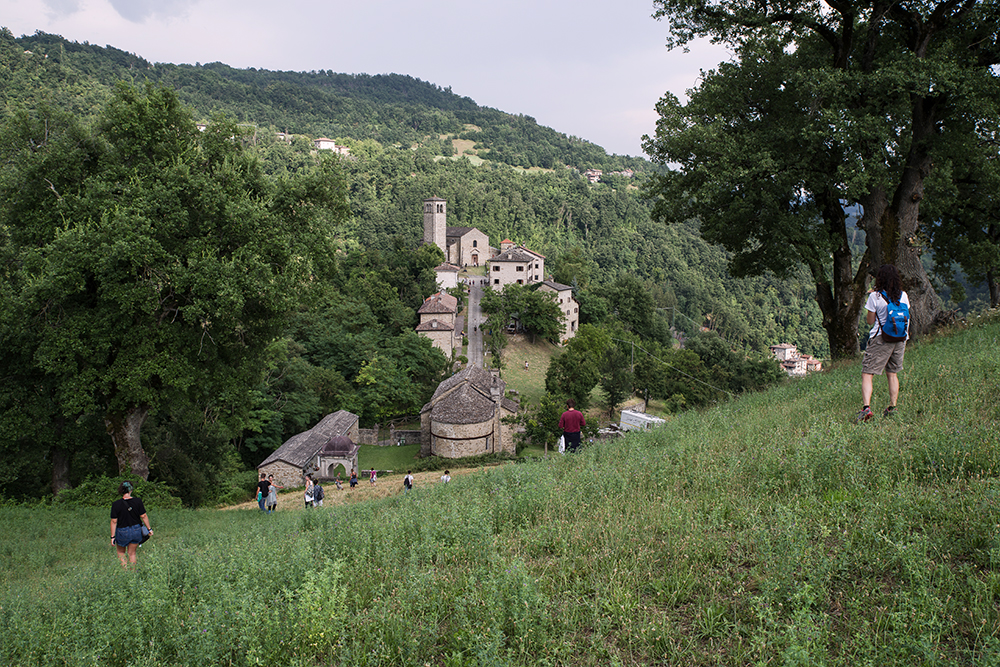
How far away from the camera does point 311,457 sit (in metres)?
27.6

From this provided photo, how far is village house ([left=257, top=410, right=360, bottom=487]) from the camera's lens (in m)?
26.9

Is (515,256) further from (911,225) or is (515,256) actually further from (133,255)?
(911,225)

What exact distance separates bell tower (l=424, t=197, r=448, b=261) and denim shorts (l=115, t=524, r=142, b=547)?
74.5m

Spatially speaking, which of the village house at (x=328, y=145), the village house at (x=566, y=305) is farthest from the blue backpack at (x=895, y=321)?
the village house at (x=328, y=145)

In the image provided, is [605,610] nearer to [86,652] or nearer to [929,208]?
[86,652]

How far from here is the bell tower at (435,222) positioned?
8225 centimetres

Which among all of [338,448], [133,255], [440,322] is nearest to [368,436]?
[338,448]

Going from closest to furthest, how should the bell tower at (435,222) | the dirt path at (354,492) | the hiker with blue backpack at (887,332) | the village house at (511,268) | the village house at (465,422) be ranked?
the hiker with blue backpack at (887,332) < the dirt path at (354,492) < the village house at (465,422) < the village house at (511,268) < the bell tower at (435,222)

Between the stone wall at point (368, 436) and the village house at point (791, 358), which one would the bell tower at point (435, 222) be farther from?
the village house at point (791, 358)

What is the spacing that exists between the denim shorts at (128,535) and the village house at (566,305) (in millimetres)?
52102

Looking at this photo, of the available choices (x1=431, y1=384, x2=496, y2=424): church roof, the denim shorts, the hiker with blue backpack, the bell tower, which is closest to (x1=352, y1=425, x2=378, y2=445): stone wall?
(x1=431, y1=384, x2=496, y2=424): church roof

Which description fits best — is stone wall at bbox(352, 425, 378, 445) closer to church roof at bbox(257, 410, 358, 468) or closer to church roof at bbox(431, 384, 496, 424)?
church roof at bbox(257, 410, 358, 468)

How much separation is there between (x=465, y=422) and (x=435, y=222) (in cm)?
5576

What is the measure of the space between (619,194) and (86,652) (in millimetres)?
134957
